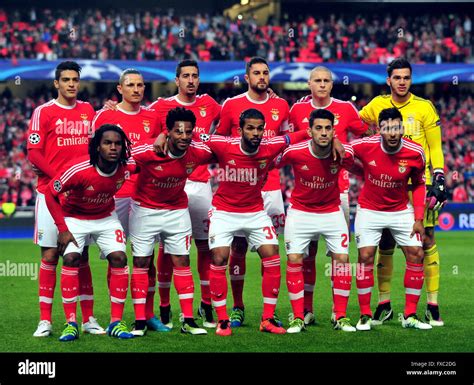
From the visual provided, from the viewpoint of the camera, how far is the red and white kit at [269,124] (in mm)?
8195

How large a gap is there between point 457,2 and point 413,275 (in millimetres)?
22400

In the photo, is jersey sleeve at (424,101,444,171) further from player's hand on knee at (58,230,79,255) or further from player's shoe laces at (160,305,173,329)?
player's hand on knee at (58,230,79,255)

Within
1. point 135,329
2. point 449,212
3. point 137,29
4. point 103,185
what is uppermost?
point 137,29

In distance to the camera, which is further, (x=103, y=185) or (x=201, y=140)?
(x=201, y=140)

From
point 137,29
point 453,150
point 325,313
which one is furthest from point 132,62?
point 325,313

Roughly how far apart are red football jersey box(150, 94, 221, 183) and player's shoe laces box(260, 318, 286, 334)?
155 cm

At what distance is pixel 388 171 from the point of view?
7.65m

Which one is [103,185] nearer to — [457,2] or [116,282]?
[116,282]

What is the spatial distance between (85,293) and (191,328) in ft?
3.38

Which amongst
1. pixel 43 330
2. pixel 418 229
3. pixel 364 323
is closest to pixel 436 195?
pixel 418 229

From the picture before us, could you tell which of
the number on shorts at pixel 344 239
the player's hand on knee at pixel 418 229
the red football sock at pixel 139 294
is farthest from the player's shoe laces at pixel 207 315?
the player's hand on knee at pixel 418 229

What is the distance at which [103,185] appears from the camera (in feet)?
23.5

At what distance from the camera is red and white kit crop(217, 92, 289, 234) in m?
8.20

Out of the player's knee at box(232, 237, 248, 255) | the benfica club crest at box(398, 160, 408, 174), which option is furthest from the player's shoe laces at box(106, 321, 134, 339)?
the benfica club crest at box(398, 160, 408, 174)
